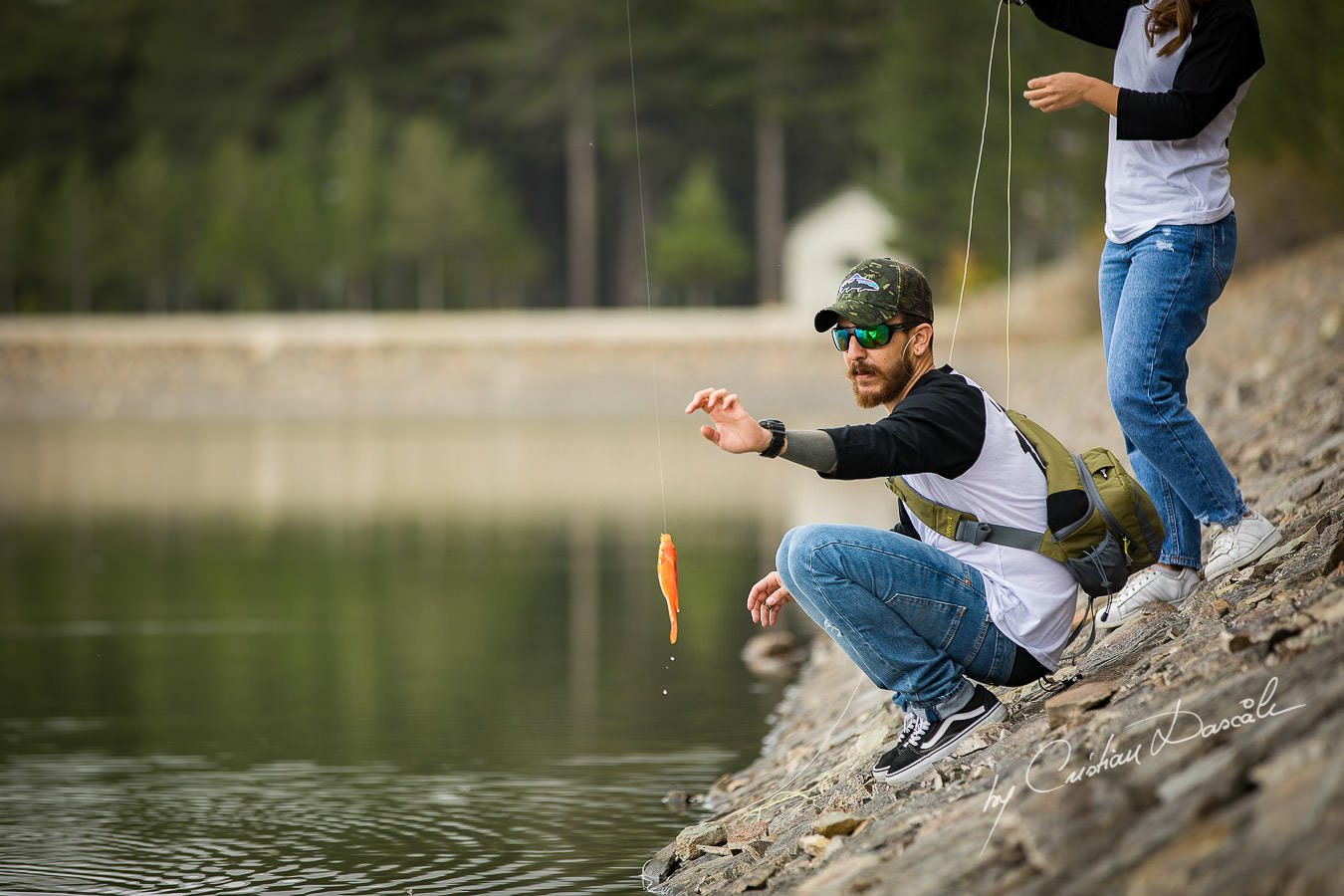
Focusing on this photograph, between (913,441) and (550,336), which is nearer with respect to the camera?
(913,441)

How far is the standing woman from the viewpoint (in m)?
4.88

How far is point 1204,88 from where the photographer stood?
488cm

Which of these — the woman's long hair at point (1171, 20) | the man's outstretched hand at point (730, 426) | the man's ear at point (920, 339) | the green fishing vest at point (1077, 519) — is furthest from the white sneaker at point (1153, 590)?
the man's outstretched hand at point (730, 426)

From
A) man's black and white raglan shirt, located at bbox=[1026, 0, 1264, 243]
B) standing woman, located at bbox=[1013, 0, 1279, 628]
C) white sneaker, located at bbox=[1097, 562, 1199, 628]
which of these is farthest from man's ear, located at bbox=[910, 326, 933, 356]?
white sneaker, located at bbox=[1097, 562, 1199, 628]

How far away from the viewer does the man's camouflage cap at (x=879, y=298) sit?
14.7ft

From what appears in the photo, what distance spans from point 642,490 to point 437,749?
13.4 m

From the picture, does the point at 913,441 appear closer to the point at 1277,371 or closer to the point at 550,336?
the point at 1277,371

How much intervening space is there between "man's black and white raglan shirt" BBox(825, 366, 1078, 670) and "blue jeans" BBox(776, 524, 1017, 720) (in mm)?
73

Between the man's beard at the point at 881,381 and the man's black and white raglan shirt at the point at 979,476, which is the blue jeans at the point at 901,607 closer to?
Answer: the man's black and white raglan shirt at the point at 979,476

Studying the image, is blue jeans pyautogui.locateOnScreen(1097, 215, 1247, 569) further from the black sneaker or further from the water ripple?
the water ripple

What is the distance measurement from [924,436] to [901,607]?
559 mm

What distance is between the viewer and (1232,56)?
4.88 metres

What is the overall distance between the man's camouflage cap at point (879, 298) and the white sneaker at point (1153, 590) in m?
1.34

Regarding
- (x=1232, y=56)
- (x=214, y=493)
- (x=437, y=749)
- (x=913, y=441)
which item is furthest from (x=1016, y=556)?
(x=214, y=493)
